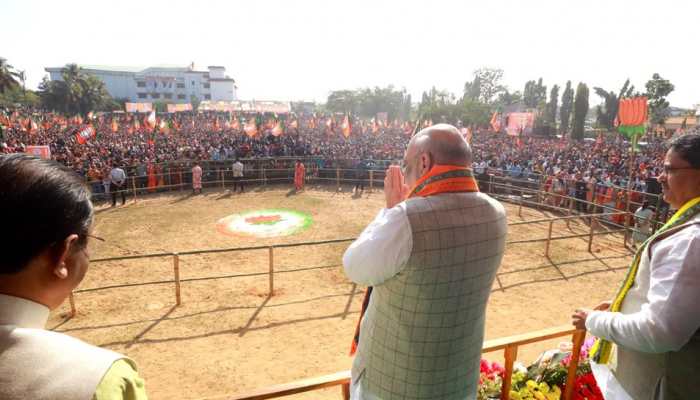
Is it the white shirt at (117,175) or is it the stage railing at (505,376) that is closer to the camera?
the stage railing at (505,376)

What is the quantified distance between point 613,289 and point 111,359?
9.20 m

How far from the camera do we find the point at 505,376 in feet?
8.97

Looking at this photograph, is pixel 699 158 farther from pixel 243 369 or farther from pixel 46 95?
pixel 46 95

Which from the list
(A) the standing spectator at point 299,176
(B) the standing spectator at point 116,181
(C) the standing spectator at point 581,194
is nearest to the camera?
(C) the standing spectator at point 581,194

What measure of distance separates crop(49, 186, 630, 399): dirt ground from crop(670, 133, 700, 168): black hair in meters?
4.52

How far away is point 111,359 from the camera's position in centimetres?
83

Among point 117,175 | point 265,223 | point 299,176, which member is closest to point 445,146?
point 265,223

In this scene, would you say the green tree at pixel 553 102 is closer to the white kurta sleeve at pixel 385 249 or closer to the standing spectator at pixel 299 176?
the standing spectator at pixel 299 176

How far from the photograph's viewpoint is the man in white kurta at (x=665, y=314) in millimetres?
1389

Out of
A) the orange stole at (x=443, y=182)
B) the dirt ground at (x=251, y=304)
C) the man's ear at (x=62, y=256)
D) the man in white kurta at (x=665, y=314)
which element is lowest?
the dirt ground at (x=251, y=304)

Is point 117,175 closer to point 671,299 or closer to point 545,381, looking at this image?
point 545,381

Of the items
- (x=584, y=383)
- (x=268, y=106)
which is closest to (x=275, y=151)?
(x=584, y=383)

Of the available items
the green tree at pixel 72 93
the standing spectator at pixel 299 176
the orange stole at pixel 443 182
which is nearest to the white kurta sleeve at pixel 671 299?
the orange stole at pixel 443 182

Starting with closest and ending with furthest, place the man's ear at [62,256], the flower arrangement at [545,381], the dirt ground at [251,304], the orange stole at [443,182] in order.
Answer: the man's ear at [62,256]
the orange stole at [443,182]
the flower arrangement at [545,381]
the dirt ground at [251,304]
